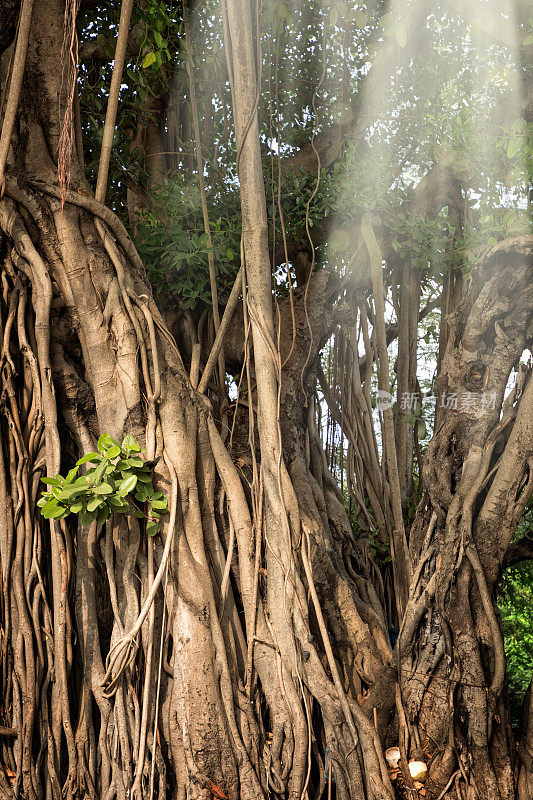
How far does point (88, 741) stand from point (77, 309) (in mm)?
1231

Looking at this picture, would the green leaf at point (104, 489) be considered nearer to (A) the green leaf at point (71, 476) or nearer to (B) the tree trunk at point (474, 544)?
(A) the green leaf at point (71, 476)

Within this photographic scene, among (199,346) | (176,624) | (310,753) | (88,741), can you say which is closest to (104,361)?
(199,346)

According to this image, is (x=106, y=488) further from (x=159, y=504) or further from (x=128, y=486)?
(x=159, y=504)

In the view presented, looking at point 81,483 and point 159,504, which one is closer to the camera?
point 81,483

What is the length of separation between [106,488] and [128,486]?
0.21 ft

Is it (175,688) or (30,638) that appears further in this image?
(30,638)

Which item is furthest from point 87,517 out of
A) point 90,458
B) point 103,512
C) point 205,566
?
point 205,566

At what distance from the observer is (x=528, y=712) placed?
1.85 m

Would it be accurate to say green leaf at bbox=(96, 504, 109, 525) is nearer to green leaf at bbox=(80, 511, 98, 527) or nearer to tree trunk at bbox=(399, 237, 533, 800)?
green leaf at bbox=(80, 511, 98, 527)

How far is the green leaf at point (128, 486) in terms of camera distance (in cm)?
175

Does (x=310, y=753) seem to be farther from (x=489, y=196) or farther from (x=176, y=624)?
(x=489, y=196)

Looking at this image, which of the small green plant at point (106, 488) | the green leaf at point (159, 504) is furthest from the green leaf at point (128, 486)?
the green leaf at point (159, 504)

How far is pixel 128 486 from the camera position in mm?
1763

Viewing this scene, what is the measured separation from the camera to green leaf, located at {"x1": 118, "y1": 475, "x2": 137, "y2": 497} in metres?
1.75
